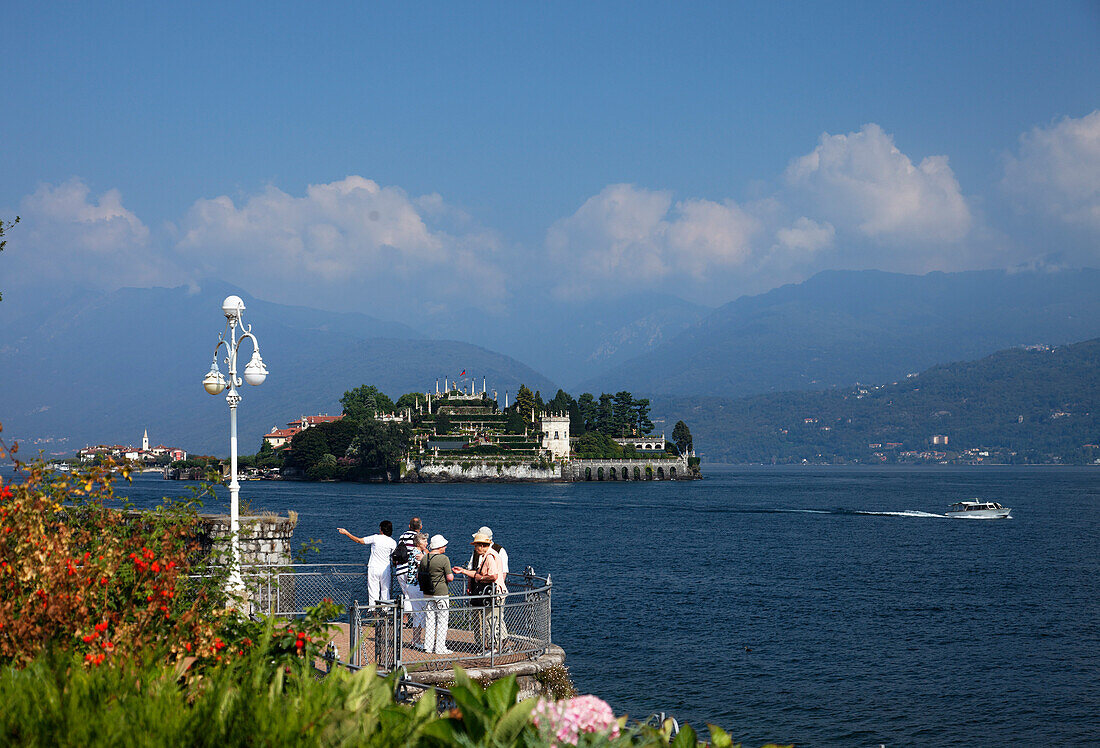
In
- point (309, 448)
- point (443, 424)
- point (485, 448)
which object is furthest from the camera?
point (443, 424)

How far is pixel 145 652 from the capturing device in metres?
6.06

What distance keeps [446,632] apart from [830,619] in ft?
76.0

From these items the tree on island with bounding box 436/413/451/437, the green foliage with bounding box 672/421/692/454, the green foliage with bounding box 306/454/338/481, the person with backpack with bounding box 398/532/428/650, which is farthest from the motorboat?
the green foliage with bounding box 306/454/338/481

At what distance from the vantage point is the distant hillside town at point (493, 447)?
527 feet

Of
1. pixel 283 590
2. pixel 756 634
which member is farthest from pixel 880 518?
pixel 283 590

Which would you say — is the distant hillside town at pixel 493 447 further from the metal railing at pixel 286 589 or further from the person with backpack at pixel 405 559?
the person with backpack at pixel 405 559

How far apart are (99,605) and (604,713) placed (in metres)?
5.01

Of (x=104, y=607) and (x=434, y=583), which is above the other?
(x=104, y=607)

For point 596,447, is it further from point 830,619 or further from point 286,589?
point 286,589

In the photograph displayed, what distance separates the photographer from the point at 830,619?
108ft

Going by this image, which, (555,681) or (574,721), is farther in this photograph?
(555,681)

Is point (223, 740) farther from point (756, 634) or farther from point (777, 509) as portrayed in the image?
point (777, 509)

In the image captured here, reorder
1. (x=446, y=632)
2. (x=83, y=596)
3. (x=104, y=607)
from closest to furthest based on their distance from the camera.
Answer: (x=83, y=596), (x=104, y=607), (x=446, y=632)

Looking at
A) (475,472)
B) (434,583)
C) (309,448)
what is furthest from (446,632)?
(309,448)
